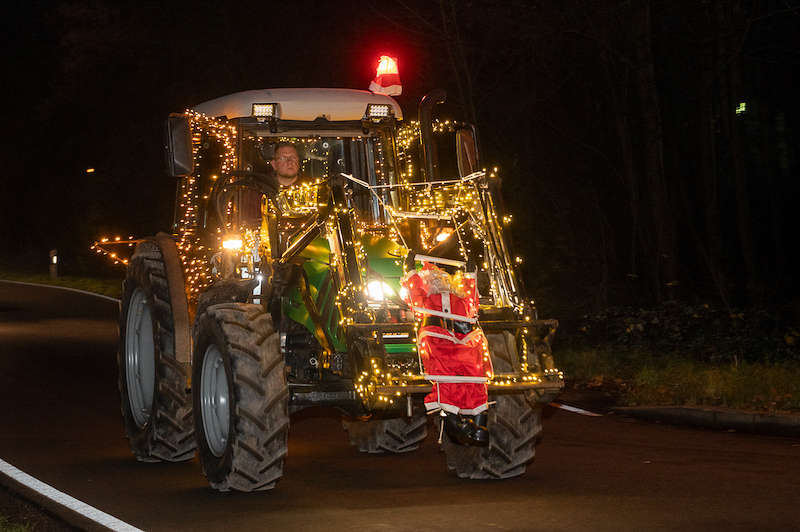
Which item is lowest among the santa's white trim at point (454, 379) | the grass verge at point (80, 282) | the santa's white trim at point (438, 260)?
the santa's white trim at point (454, 379)

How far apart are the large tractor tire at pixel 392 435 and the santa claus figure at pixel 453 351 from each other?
2628 mm

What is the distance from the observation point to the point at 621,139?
85.8ft

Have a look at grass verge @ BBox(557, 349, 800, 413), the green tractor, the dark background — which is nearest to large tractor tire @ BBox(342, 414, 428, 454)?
the green tractor

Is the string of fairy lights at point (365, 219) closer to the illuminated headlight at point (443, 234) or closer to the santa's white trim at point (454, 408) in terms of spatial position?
the illuminated headlight at point (443, 234)

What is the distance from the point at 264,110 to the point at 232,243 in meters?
1.21

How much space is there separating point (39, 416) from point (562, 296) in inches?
604

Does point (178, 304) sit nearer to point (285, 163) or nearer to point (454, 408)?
point (285, 163)

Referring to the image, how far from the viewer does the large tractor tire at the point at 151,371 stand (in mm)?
9945

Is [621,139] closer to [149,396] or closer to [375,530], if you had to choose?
[149,396]

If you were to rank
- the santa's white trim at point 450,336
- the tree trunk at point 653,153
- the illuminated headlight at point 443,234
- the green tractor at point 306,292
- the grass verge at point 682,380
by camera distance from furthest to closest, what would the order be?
the tree trunk at point 653,153 → the grass verge at point 682,380 → the illuminated headlight at point 443,234 → the green tractor at point 306,292 → the santa's white trim at point 450,336

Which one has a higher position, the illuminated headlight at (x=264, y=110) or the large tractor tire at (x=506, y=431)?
the illuminated headlight at (x=264, y=110)

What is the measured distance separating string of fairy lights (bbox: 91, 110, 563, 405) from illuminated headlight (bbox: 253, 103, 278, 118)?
229 mm

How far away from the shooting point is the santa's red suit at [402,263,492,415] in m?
7.84

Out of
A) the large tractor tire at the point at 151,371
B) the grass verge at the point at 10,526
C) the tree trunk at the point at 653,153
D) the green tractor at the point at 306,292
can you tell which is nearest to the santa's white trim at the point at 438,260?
the green tractor at the point at 306,292
